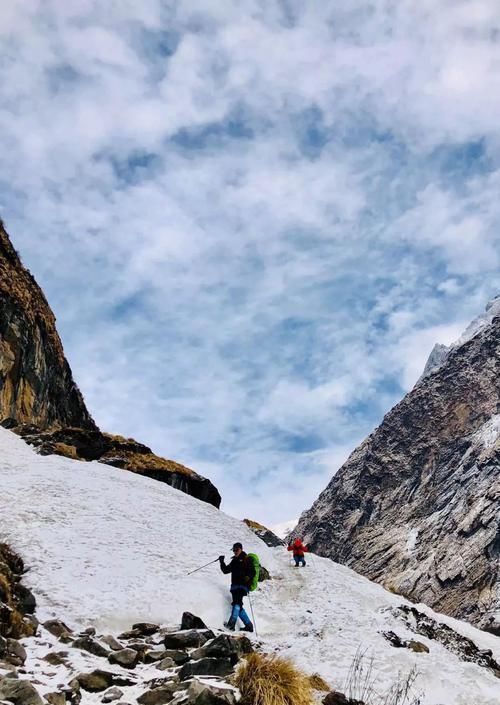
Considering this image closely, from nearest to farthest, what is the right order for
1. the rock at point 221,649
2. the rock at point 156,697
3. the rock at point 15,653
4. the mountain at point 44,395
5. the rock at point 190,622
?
the rock at point 156,697 → the rock at point 15,653 → the rock at point 221,649 → the rock at point 190,622 → the mountain at point 44,395

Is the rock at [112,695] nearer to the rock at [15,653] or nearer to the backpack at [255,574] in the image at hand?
the rock at [15,653]

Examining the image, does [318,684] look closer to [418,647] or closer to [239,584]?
[418,647]

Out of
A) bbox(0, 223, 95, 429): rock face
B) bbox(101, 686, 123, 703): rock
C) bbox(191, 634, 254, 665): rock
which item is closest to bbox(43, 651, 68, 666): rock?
bbox(101, 686, 123, 703): rock

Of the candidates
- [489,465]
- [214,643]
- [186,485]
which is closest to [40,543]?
[214,643]

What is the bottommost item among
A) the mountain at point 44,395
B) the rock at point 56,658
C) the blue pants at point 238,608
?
the rock at point 56,658

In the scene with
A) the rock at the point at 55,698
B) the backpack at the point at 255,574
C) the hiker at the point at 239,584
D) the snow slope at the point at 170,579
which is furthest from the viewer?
the backpack at the point at 255,574

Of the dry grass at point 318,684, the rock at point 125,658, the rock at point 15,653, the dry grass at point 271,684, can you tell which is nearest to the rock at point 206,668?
the dry grass at point 271,684

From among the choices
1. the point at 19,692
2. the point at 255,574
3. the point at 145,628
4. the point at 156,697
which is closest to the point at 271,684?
the point at 156,697

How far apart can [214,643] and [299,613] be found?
6.49 meters

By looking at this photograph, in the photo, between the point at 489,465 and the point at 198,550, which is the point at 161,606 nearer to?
the point at 198,550

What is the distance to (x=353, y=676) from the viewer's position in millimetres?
13430

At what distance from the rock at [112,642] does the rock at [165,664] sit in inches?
43.3

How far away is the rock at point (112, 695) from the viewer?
10500 millimetres

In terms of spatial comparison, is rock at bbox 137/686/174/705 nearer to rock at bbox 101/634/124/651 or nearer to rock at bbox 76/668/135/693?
rock at bbox 76/668/135/693
